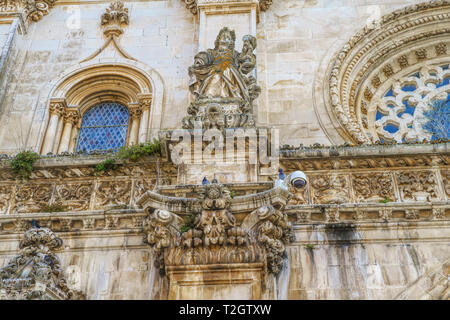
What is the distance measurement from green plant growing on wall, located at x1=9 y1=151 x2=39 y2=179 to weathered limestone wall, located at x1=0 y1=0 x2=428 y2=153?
1.89 meters

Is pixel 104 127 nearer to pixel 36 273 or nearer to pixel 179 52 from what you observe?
pixel 179 52

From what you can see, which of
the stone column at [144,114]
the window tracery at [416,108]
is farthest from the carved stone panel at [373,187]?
the stone column at [144,114]

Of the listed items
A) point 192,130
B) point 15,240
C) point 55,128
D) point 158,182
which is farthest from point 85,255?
point 55,128

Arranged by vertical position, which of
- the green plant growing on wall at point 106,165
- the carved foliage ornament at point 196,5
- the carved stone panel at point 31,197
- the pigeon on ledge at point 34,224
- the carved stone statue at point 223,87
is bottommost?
the pigeon on ledge at point 34,224

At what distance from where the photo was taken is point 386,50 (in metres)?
13.8

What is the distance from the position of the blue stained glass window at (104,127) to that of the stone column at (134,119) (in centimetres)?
26

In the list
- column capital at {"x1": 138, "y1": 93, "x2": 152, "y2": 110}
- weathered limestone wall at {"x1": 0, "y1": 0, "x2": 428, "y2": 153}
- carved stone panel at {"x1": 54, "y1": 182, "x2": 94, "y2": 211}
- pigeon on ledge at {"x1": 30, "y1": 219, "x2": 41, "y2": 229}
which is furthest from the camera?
column capital at {"x1": 138, "y1": 93, "x2": 152, "y2": 110}

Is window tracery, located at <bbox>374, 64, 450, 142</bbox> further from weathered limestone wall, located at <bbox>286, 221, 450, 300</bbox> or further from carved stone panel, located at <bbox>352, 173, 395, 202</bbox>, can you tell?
weathered limestone wall, located at <bbox>286, 221, 450, 300</bbox>

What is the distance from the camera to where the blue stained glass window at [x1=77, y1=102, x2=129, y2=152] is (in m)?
13.3

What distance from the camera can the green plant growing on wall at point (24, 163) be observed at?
34.7 ft

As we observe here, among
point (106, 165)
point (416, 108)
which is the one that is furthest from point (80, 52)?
point (416, 108)

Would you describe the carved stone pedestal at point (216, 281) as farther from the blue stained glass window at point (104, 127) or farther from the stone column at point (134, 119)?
the blue stained glass window at point (104, 127)

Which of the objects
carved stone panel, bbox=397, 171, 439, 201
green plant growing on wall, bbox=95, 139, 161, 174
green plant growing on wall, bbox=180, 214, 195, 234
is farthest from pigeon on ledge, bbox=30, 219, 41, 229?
carved stone panel, bbox=397, 171, 439, 201

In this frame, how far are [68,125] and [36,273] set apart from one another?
5.33 metres
